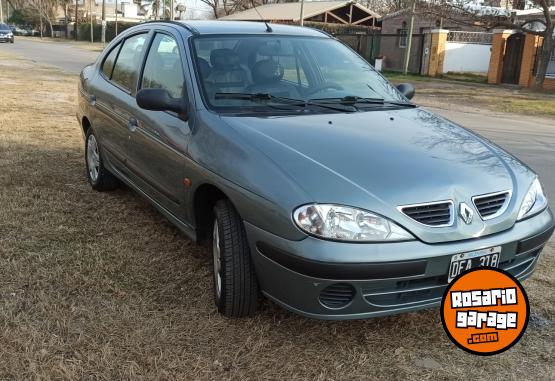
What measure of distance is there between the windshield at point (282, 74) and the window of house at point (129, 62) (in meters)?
0.85

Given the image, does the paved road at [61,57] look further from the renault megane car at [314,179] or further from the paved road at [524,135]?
the renault megane car at [314,179]

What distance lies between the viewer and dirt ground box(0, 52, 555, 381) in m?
2.82

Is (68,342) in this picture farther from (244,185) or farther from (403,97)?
(403,97)

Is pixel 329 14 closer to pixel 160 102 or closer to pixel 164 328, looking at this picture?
pixel 160 102

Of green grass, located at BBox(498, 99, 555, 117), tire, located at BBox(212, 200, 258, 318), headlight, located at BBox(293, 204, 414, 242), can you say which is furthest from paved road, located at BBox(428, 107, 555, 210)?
tire, located at BBox(212, 200, 258, 318)

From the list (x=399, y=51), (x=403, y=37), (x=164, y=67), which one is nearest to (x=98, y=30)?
(x=399, y=51)

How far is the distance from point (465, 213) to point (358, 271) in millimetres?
616

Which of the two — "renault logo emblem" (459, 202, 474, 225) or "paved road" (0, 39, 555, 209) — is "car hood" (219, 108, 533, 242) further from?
"paved road" (0, 39, 555, 209)

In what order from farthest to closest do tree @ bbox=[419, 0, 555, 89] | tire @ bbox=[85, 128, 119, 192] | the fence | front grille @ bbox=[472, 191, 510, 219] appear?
the fence, tree @ bbox=[419, 0, 555, 89], tire @ bbox=[85, 128, 119, 192], front grille @ bbox=[472, 191, 510, 219]

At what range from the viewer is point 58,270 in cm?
375

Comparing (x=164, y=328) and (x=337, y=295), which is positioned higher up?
(x=337, y=295)

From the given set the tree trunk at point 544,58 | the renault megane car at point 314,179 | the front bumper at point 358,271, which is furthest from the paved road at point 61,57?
the front bumper at point 358,271

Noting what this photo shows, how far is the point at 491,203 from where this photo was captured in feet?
9.55

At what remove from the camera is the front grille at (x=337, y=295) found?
269 cm
